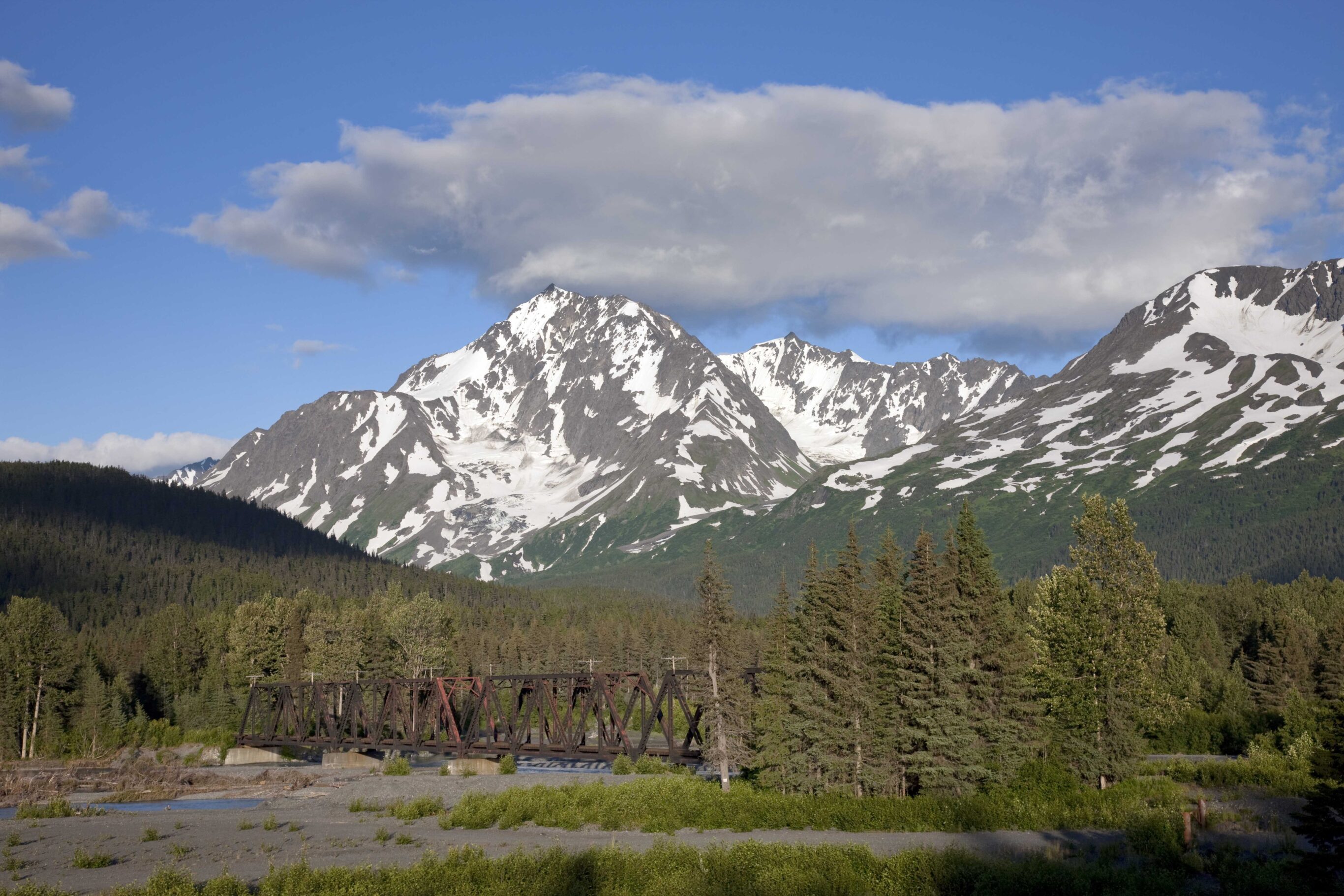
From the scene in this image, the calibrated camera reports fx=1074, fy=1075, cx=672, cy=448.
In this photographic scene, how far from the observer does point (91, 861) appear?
187 feet

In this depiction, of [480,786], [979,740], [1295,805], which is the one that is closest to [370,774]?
[480,786]

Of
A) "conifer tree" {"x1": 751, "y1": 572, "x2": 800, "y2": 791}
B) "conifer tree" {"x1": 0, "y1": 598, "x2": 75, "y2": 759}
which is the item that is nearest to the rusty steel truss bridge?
"conifer tree" {"x1": 751, "y1": 572, "x2": 800, "y2": 791}

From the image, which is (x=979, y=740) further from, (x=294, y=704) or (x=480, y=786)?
(x=294, y=704)

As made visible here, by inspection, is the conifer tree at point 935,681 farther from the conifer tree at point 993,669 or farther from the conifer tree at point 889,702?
the conifer tree at point 993,669

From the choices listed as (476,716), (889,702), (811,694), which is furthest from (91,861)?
(476,716)

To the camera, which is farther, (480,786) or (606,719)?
(606,719)

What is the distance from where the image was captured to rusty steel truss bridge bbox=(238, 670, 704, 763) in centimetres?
9612

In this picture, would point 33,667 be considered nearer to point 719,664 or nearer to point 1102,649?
point 719,664

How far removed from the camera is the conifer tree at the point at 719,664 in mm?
80438

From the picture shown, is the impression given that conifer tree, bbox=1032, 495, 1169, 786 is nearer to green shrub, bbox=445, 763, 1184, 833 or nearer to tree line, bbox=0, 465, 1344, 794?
tree line, bbox=0, 465, 1344, 794

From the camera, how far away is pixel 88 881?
170ft

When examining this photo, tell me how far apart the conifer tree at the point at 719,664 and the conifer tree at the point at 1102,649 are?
873 inches

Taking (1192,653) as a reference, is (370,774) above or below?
below

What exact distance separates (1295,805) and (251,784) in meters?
89.1
